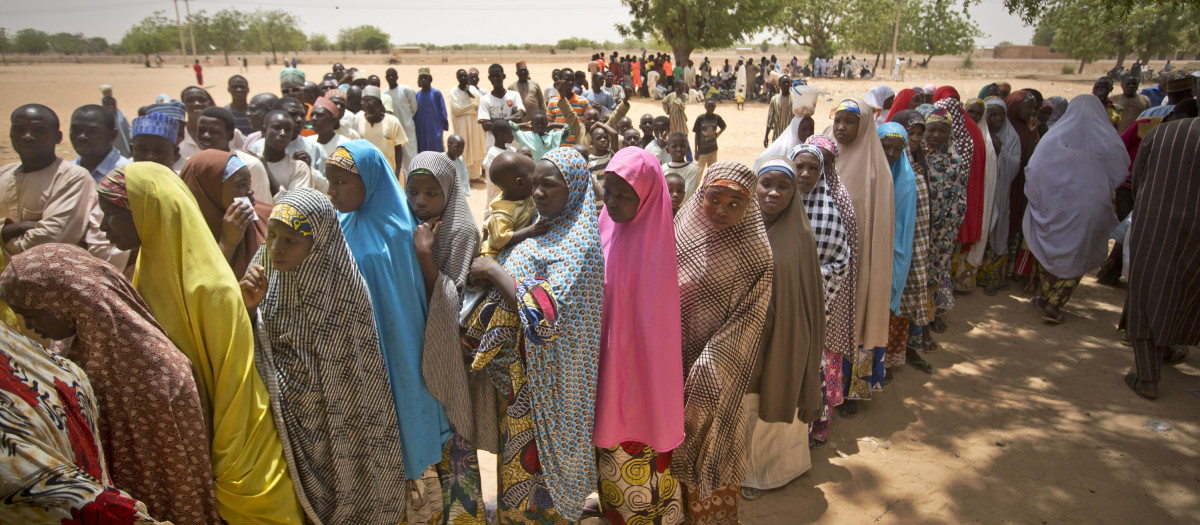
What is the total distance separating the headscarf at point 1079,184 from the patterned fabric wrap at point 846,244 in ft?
10.7

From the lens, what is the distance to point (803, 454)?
366cm

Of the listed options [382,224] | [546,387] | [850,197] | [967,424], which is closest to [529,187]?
[382,224]

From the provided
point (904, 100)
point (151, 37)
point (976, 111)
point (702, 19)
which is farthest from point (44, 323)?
point (151, 37)

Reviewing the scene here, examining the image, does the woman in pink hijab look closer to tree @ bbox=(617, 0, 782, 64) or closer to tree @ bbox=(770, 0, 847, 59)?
tree @ bbox=(617, 0, 782, 64)

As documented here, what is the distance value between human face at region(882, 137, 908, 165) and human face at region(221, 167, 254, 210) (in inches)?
153

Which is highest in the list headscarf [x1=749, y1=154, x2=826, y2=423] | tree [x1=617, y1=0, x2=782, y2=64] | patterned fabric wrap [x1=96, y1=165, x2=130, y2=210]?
tree [x1=617, y1=0, x2=782, y2=64]

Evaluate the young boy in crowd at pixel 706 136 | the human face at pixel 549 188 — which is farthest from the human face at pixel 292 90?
the human face at pixel 549 188

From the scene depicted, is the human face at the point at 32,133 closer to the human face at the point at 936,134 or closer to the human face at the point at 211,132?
the human face at the point at 211,132

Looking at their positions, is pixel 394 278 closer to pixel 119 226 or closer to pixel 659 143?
pixel 119 226

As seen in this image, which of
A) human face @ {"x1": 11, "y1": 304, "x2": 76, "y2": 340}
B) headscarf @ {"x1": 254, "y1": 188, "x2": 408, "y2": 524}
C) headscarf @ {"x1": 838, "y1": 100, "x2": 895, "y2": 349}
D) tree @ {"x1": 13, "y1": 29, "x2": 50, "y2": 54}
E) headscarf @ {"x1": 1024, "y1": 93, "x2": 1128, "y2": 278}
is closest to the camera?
human face @ {"x1": 11, "y1": 304, "x2": 76, "y2": 340}

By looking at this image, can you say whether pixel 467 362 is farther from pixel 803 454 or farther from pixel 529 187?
pixel 803 454

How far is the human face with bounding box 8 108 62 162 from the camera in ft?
11.0

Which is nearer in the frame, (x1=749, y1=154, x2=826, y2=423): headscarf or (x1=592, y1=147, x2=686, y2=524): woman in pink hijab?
(x1=592, y1=147, x2=686, y2=524): woman in pink hijab

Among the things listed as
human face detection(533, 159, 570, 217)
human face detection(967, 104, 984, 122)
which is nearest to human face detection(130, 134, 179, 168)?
human face detection(533, 159, 570, 217)
